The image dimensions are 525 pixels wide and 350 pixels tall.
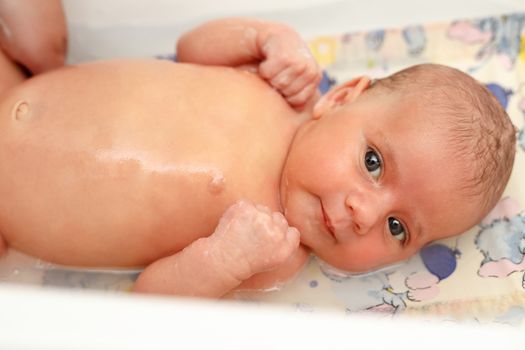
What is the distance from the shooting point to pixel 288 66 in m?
1.19

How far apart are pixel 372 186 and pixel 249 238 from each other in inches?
9.5

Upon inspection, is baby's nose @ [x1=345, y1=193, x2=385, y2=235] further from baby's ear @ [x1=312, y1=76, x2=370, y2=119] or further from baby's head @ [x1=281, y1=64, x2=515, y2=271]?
baby's ear @ [x1=312, y1=76, x2=370, y2=119]

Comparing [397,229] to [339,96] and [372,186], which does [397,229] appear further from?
[339,96]

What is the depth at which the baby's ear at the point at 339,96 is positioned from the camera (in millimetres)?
1140

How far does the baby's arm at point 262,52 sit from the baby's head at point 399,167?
13 cm

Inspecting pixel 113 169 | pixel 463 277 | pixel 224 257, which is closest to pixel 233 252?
pixel 224 257

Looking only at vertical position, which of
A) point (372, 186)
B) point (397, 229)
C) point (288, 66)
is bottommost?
point (397, 229)

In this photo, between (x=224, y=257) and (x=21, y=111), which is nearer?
(x=224, y=257)

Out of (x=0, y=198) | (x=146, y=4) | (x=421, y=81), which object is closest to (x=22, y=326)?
(x=0, y=198)

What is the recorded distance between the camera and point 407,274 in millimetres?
1224

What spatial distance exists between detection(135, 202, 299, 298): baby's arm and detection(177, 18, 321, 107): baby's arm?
0.34 metres

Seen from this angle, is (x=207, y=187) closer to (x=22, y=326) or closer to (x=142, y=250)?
(x=142, y=250)

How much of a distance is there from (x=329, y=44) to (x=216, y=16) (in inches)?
12.4

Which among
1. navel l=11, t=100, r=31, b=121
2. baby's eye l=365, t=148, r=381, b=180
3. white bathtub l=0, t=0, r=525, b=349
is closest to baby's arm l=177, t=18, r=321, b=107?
baby's eye l=365, t=148, r=381, b=180
